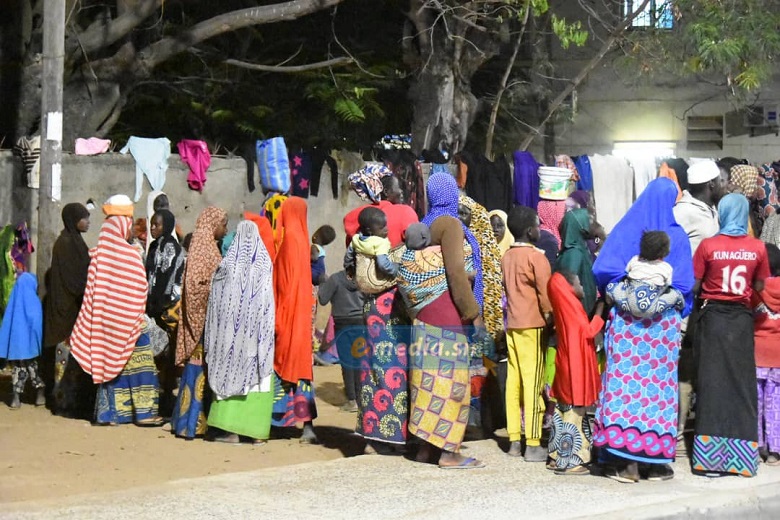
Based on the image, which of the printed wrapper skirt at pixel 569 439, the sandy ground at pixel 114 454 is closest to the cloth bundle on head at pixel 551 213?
the sandy ground at pixel 114 454

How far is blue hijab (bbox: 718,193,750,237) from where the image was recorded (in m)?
7.76

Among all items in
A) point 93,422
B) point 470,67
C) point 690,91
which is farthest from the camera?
point 690,91

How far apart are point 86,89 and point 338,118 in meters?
3.87

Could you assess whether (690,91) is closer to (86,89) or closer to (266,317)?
(86,89)

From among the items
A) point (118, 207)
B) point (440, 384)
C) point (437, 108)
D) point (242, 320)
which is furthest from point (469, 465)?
point (437, 108)

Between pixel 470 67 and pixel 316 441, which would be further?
pixel 470 67

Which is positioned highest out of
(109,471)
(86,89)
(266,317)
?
(86,89)

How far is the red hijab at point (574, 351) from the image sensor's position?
7.60 metres

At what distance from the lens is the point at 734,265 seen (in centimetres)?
772

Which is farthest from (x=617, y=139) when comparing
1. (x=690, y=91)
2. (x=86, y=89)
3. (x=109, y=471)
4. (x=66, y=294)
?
(x=109, y=471)

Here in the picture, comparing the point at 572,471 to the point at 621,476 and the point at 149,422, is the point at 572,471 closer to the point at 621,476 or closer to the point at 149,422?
the point at 621,476

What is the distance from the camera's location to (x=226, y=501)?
6.74m

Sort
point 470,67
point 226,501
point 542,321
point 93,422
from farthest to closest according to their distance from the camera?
point 470,67 → point 93,422 → point 542,321 → point 226,501

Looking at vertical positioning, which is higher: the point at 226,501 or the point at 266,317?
the point at 266,317
